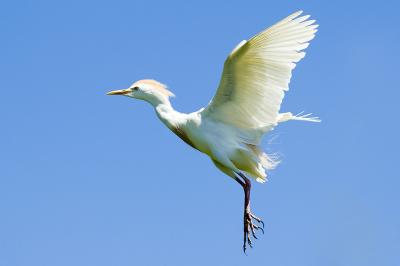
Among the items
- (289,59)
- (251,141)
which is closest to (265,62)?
(289,59)

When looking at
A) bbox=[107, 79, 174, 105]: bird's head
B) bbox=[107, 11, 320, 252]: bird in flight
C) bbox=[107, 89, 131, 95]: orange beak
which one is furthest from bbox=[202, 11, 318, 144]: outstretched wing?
bbox=[107, 89, 131, 95]: orange beak

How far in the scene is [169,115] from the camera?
45.6 feet

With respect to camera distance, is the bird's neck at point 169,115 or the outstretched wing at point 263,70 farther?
the bird's neck at point 169,115

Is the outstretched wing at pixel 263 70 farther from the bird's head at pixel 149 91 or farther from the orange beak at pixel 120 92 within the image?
the orange beak at pixel 120 92

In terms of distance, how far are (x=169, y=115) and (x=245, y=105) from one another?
3.99 ft

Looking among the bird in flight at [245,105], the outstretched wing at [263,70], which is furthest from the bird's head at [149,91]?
the outstretched wing at [263,70]

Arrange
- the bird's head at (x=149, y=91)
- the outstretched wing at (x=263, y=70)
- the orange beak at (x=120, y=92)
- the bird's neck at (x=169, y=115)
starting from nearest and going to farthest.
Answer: the outstretched wing at (x=263, y=70), the bird's neck at (x=169, y=115), the bird's head at (x=149, y=91), the orange beak at (x=120, y=92)

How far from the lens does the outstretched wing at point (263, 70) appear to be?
41.7 feet

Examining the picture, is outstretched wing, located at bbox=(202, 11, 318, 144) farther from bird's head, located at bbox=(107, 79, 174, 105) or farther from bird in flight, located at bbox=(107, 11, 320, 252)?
bird's head, located at bbox=(107, 79, 174, 105)

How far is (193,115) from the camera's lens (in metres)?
13.7

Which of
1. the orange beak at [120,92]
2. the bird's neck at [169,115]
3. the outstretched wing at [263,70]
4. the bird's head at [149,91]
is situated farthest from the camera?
the orange beak at [120,92]

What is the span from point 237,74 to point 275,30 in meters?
0.75

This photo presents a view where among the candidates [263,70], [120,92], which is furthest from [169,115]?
[263,70]

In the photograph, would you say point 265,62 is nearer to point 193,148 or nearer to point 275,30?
point 275,30
